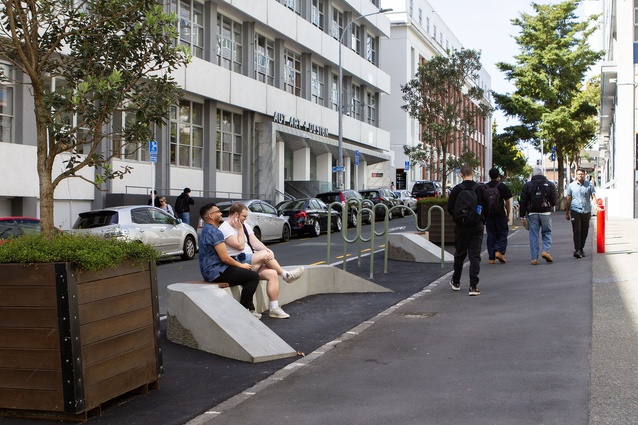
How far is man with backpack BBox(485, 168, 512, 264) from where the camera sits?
1647 cm

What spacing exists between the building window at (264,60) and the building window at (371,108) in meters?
15.4

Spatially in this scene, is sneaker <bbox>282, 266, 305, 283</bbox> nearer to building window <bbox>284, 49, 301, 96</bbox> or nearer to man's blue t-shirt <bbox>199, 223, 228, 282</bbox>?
man's blue t-shirt <bbox>199, 223, 228, 282</bbox>

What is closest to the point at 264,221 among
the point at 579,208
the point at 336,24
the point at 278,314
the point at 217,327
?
the point at 579,208

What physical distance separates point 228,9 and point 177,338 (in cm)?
2833

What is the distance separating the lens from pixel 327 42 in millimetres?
46094

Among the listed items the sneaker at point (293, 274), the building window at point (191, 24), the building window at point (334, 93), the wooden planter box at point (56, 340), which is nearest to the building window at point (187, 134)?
the building window at point (191, 24)

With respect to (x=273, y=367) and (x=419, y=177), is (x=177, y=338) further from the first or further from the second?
(x=419, y=177)

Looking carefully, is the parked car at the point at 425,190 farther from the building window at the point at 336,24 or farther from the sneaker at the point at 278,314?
the sneaker at the point at 278,314

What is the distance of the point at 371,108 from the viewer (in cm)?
5609

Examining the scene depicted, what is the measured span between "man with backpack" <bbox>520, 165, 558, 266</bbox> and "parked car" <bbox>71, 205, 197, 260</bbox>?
7.85 m

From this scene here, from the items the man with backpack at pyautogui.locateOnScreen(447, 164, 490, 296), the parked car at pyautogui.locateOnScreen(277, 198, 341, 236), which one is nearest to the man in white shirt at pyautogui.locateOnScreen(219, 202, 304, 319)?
the man with backpack at pyautogui.locateOnScreen(447, 164, 490, 296)

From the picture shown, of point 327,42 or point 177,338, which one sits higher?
point 327,42

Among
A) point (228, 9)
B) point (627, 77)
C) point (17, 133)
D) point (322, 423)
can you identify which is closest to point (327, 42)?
→ point (228, 9)

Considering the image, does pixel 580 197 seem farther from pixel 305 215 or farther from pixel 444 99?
pixel 444 99
